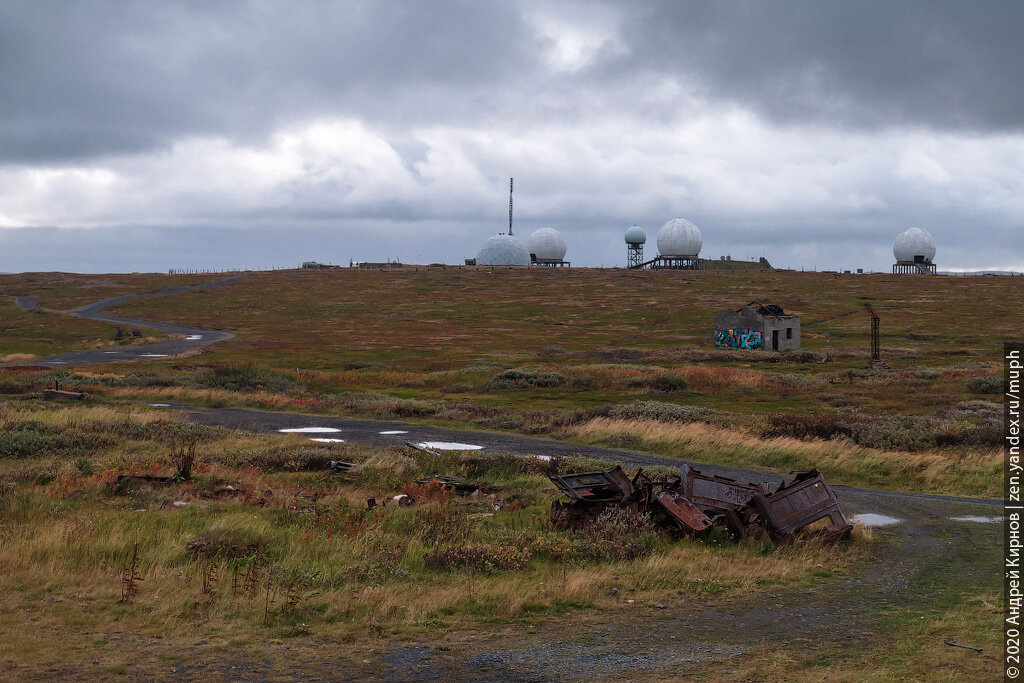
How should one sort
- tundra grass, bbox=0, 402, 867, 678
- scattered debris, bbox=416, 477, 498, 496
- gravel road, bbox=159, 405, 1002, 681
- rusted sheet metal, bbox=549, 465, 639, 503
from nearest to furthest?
gravel road, bbox=159, 405, 1002, 681, tundra grass, bbox=0, 402, 867, 678, rusted sheet metal, bbox=549, 465, 639, 503, scattered debris, bbox=416, 477, 498, 496

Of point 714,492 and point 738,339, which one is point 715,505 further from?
point 738,339

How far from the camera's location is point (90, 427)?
25.5m

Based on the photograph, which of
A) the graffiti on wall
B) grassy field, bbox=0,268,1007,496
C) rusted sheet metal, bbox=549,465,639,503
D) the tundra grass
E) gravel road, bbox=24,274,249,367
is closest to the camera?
the tundra grass

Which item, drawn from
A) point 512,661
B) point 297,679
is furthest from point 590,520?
point 297,679

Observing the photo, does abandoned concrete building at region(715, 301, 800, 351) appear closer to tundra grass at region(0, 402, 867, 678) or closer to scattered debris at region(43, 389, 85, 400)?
scattered debris at region(43, 389, 85, 400)

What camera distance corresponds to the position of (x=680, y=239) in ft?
547

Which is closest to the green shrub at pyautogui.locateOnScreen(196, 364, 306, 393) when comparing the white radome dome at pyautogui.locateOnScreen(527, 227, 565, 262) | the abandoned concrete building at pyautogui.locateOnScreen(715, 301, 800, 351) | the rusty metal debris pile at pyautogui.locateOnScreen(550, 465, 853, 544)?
the rusty metal debris pile at pyautogui.locateOnScreen(550, 465, 853, 544)

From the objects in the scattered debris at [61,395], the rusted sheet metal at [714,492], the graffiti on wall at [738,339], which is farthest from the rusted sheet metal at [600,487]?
the graffiti on wall at [738,339]

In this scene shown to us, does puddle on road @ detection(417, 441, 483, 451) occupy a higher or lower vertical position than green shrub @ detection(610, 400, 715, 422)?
lower

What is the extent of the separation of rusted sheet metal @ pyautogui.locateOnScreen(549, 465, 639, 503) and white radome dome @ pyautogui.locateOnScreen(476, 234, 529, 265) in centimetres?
15936

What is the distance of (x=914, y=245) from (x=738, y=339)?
359ft

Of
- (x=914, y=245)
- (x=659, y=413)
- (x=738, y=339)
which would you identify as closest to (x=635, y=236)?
(x=914, y=245)

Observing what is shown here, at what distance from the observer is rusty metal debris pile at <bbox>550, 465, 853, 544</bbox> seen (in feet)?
46.8

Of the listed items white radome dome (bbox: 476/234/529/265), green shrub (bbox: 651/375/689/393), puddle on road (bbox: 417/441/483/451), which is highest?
white radome dome (bbox: 476/234/529/265)
